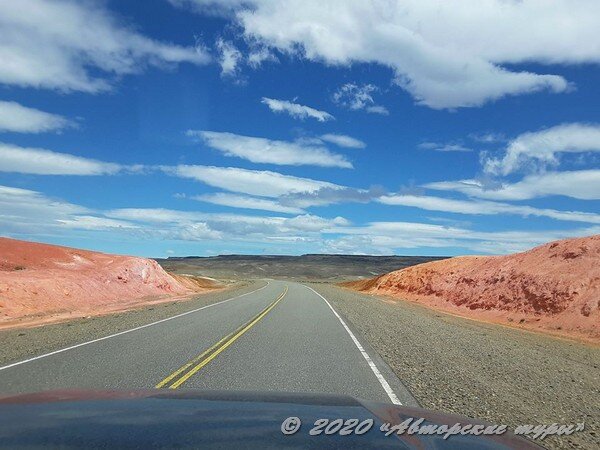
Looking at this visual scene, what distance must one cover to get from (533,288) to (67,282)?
3351cm

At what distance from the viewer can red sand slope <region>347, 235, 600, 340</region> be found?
30.5m

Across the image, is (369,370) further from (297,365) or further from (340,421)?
(340,421)

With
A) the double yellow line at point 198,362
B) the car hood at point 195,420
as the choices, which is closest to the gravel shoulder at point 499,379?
the car hood at point 195,420

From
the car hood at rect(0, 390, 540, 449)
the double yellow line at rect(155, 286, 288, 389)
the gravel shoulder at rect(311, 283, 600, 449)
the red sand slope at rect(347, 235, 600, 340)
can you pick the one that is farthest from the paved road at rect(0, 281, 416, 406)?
the red sand slope at rect(347, 235, 600, 340)

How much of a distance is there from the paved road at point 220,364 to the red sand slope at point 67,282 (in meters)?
14.0

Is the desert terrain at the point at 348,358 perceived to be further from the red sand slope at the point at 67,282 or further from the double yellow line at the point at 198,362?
the red sand slope at the point at 67,282

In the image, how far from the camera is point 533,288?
121ft

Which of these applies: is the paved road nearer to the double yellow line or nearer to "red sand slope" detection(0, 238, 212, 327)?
the double yellow line

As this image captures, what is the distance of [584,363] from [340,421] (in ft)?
42.3

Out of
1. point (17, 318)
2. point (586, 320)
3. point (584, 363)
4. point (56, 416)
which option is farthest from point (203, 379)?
point (586, 320)

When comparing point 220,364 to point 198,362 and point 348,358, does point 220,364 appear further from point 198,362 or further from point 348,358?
point 348,358

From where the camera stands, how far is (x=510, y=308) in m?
37.7

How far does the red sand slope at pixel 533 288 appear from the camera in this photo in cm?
3045

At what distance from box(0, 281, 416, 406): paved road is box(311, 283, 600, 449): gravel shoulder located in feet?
1.99
